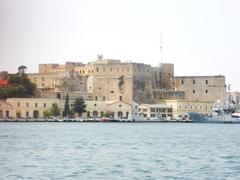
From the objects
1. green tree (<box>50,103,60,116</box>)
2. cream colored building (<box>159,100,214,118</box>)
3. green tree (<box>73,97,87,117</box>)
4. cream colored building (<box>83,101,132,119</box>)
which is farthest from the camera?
cream colored building (<box>159,100,214,118</box>)

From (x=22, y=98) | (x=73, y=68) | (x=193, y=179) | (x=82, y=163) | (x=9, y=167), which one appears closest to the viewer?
(x=193, y=179)

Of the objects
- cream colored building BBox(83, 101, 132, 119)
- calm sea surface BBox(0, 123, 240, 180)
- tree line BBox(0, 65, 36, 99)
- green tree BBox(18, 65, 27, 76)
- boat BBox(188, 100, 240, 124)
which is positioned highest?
green tree BBox(18, 65, 27, 76)

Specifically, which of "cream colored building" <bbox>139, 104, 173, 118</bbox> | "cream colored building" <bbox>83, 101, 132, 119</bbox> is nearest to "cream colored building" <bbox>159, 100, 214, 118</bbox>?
"cream colored building" <bbox>139, 104, 173, 118</bbox>

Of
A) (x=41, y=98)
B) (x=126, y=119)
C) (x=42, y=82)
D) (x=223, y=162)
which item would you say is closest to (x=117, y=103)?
(x=126, y=119)

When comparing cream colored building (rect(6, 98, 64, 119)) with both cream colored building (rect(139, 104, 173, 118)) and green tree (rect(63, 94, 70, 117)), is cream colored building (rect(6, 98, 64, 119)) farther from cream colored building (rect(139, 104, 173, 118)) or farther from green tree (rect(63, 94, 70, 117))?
cream colored building (rect(139, 104, 173, 118))

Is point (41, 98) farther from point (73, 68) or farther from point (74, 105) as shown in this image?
point (73, 68)

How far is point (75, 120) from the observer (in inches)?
3110

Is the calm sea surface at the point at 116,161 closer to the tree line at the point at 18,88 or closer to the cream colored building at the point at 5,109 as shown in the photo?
the cream colored building at the point at 5,109

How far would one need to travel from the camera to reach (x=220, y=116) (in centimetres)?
8019

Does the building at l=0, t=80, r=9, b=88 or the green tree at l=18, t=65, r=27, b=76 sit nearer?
the building at l=0, t=80, r=9, b=88

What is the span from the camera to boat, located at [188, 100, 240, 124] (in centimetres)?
7981

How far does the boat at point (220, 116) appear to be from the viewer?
79.8 meters

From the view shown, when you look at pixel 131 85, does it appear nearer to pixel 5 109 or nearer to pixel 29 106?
pixel 29 106

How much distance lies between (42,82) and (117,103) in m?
13.1
